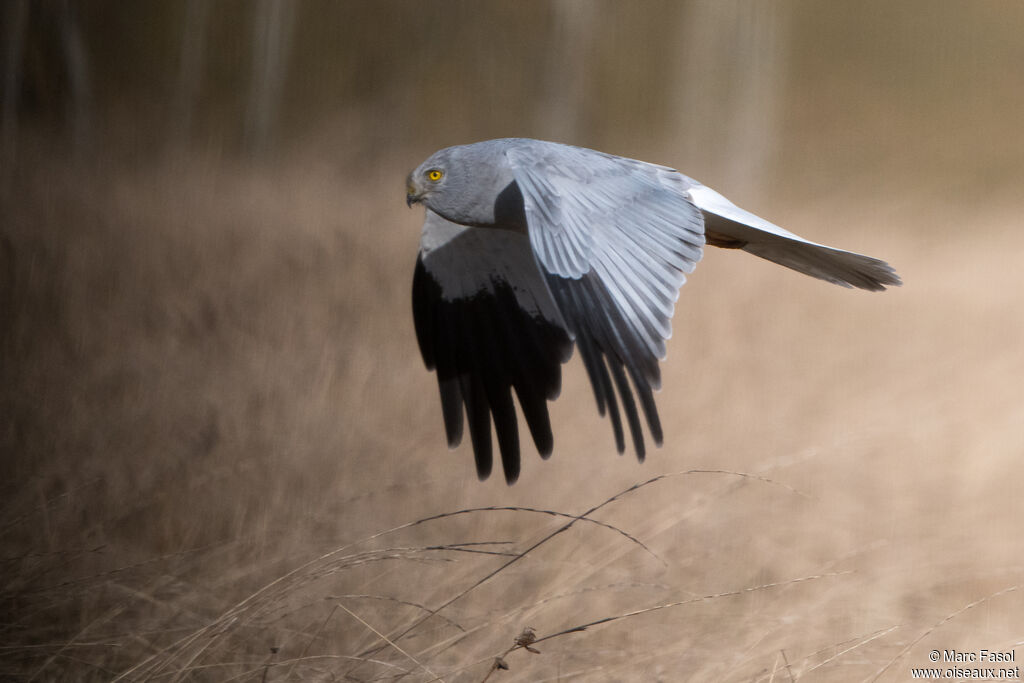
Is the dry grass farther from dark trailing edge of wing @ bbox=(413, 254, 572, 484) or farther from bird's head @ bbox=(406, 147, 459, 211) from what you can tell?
bird's head @ bbox=(406, 147, 459, 211)

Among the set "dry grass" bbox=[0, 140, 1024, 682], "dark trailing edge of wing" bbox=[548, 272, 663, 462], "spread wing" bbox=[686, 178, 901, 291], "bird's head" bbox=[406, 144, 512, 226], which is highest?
"bird's head" bbox=[406, 144, 512, 226]

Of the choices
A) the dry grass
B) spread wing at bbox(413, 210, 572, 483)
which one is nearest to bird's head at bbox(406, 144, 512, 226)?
spread wing at bbox(413, 210, 572, 483)

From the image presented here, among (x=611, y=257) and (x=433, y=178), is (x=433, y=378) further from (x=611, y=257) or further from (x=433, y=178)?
(x=611, y=257)

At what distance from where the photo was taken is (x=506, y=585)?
3.38ft

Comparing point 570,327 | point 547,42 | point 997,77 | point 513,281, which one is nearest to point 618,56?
point 547,42

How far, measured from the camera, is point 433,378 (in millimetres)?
1451

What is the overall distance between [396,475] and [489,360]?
34 centimetres

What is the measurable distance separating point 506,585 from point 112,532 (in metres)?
0.44

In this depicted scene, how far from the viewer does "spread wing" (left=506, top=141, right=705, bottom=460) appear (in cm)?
64

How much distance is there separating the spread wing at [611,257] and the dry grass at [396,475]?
0.39 feet

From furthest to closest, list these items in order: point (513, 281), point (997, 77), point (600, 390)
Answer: point (997, 77), point (513, 281), point (600, 390)

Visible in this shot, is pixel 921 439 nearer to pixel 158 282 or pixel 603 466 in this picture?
pixel 603 466

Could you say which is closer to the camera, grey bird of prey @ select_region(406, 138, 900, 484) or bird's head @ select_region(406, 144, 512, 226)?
grey bird of prey @ select_region(406, 138, 900, 484)

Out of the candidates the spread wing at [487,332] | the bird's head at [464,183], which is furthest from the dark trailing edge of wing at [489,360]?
the bird's head at [464,183]
